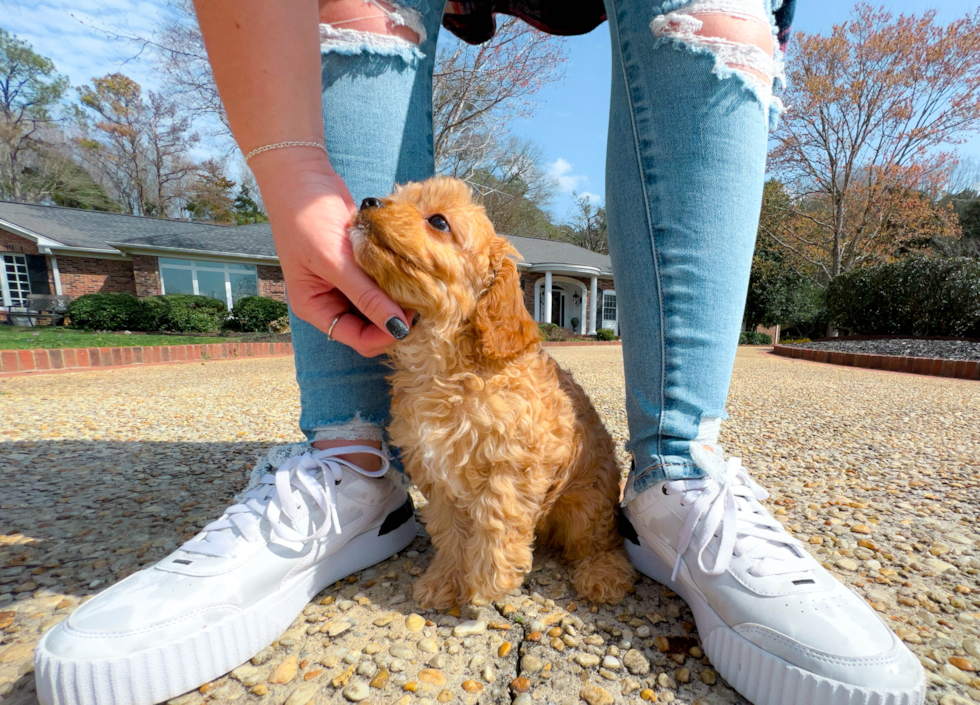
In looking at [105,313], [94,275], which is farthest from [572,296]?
[94,275]

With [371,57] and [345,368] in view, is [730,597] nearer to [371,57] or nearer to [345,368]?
[345,368]

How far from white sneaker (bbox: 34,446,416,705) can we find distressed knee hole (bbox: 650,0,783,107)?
5.72 ft

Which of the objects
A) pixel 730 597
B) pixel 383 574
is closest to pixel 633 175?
pixel 730 597

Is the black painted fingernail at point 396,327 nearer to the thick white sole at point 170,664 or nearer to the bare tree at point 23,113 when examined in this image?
the thick white sole at point 170,664

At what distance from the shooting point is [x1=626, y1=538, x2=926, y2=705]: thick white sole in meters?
1.00

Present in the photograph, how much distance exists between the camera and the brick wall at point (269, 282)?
21.4 meters

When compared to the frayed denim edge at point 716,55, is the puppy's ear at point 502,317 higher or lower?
lower

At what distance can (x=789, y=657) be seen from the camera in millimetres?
1094

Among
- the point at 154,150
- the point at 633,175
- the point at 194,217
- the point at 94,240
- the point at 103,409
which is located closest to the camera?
the point at 633,175

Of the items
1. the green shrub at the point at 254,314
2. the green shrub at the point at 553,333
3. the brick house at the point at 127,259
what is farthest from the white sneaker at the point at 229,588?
the green shrub at the point at 254,314

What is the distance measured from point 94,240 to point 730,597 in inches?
1135

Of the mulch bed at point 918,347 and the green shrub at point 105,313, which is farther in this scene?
the green shrub at point 105,313

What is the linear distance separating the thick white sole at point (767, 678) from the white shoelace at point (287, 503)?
3.82 ft

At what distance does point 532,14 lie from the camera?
7.24 ft
